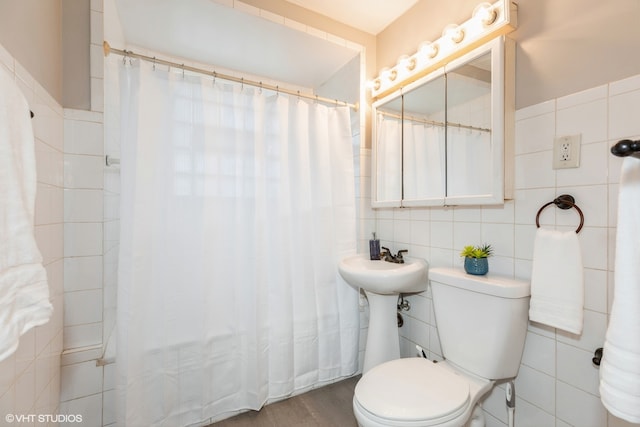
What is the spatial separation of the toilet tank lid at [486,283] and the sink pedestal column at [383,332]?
0.37 m

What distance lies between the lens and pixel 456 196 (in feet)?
4.71

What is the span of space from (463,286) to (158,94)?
5.43 ft

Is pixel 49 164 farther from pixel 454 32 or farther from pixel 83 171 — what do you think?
pixel 454 32

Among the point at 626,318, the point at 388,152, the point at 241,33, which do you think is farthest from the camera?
the point at 388,152

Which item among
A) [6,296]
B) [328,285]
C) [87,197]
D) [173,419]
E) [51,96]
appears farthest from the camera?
[328,285]

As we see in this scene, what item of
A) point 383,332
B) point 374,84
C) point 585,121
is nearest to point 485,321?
point 383,332

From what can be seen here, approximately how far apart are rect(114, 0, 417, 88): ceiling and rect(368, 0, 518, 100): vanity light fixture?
365 millimetres

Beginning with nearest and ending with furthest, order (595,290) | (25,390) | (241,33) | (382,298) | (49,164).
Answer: (25,390) < (595,290) < (49,164) < (382,298) < (241,33)

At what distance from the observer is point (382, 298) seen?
162cm

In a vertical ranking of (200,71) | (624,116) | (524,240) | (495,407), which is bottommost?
(495,407)

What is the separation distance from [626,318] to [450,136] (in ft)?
3.58

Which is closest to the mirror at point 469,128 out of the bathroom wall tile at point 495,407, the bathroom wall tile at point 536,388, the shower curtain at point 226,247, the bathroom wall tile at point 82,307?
the shower curtain at point 226,247

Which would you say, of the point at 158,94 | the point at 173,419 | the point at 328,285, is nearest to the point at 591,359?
the point at 328,285

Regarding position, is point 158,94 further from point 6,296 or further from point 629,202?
point 629,202
